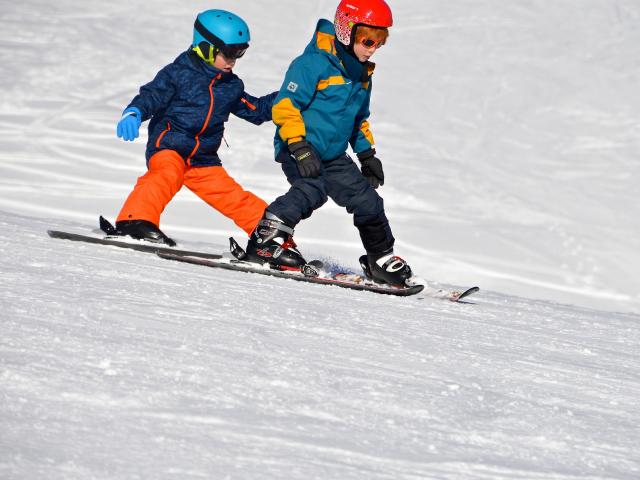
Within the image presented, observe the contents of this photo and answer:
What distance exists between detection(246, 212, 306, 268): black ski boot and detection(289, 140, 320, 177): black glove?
12.1 inches

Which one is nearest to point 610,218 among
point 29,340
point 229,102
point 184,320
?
point 229,102

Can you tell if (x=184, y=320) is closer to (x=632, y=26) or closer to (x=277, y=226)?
(x=277, y=226)

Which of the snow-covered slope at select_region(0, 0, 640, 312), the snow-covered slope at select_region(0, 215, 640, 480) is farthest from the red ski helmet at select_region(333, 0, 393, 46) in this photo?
the snow-covered slope at select_region(0, 0, 640, 312)

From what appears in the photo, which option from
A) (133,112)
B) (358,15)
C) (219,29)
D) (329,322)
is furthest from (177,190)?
(329,322)

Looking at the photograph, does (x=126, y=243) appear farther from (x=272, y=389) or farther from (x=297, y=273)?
(x=272, y=389)

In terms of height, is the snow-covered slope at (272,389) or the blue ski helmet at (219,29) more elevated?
the blue ski helmet at (219,29)

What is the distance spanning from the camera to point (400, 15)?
715 inches

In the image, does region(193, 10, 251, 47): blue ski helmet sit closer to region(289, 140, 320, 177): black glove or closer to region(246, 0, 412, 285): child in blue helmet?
region(246, 0, 412, 285): child in blue helmet

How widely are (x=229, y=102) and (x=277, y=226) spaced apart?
3.12 feet

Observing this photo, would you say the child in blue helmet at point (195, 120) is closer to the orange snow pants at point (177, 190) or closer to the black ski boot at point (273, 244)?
the orange snow pants at point (177, 190)

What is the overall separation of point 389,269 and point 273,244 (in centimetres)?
66

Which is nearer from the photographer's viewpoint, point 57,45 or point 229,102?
point 229,102

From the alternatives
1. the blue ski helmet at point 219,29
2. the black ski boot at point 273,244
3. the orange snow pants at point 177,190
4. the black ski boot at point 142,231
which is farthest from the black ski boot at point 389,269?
the blue ski helmet at point 219,29

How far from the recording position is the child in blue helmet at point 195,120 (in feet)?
17.3
